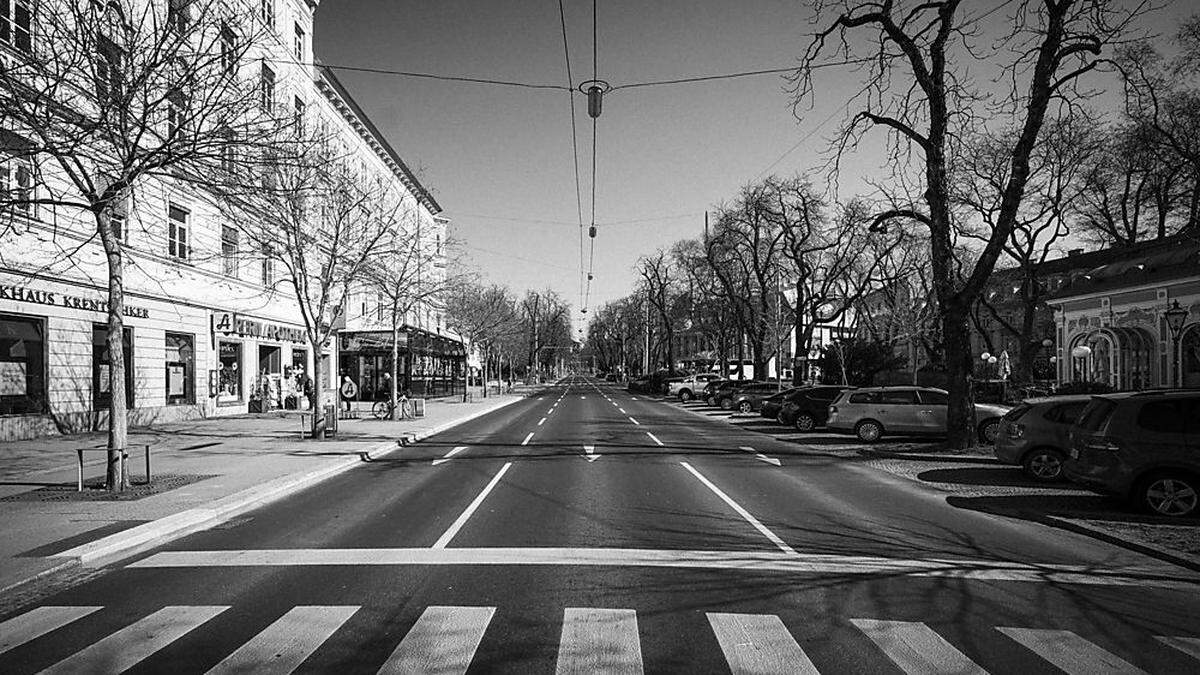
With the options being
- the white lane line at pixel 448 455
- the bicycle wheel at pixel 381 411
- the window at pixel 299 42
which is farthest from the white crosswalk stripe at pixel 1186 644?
the window at pixel 299 42

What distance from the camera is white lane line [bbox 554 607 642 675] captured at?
493 cm

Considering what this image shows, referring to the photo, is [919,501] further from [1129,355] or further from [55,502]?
[1129,355]

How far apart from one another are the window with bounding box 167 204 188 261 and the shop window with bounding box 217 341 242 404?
13.3 feet

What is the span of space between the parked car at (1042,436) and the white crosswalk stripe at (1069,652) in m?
8.98

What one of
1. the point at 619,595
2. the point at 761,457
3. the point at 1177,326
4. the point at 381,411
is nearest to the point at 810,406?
the point at 761,457

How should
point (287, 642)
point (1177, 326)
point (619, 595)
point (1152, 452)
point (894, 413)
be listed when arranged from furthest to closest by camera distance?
point (1177, 326) < point (894, 413) < point (1152, 452) < point (619, 595) < point (287, 642)

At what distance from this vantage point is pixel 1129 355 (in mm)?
35344

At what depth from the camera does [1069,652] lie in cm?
530

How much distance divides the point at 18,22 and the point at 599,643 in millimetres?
15473

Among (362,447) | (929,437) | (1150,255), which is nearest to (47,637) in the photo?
(362,447)

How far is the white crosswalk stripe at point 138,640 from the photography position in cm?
502

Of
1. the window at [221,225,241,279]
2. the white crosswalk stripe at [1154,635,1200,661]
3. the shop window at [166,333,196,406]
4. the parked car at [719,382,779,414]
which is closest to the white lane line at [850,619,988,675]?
the white crosswalk stripe at [1154,635,1200,661]

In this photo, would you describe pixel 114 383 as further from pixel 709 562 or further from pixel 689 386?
pixel 689 386

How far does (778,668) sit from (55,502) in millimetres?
10418
